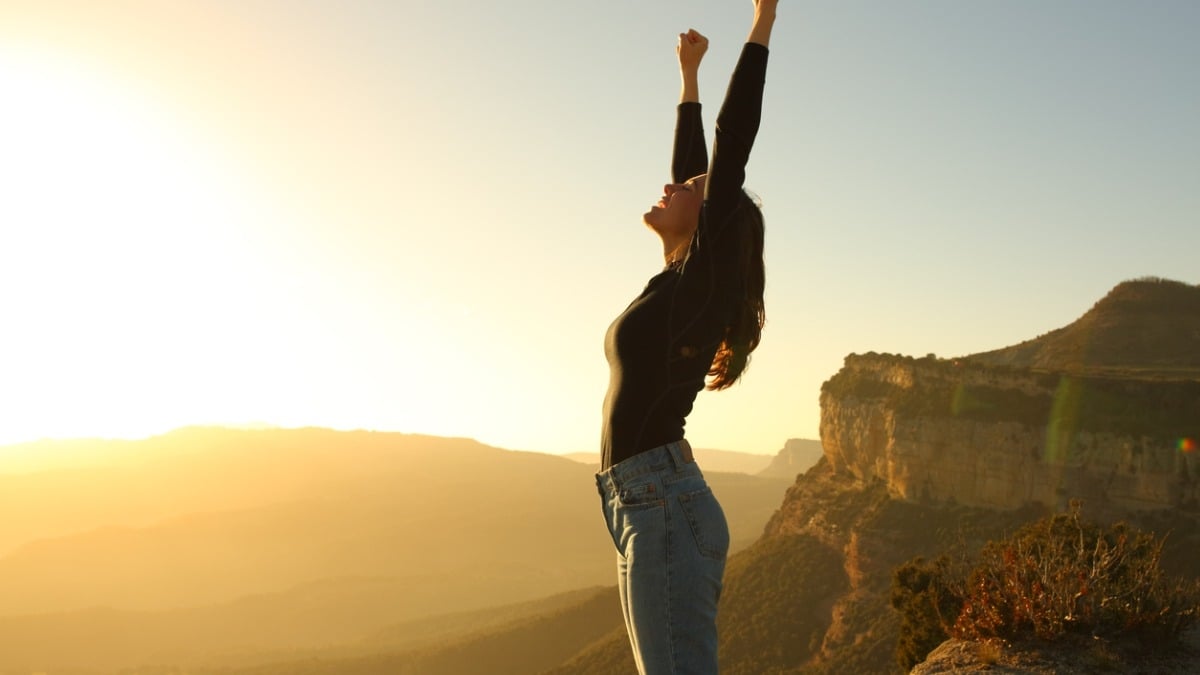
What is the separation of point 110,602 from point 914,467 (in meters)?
144

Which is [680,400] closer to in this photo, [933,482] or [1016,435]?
[1016,435]

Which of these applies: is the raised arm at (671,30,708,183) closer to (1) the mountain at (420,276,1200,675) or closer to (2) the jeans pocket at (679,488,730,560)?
(2) the jeans pocket at (679,488,730,560)

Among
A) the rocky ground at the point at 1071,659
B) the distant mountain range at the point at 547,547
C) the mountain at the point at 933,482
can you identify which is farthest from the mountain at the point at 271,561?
the rocky ground at the point at 1071,659

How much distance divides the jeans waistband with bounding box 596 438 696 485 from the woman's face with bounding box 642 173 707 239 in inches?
34.5

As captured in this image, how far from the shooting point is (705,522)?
9.30 feet

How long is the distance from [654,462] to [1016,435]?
4819cm

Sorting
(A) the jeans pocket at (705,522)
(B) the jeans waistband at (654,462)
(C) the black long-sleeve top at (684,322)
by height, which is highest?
(C) the black long-sleeve top at (684,322)

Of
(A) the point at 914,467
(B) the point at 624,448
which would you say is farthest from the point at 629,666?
(B) the point at 624,448

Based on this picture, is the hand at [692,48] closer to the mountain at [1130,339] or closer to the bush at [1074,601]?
the bush at [1074,601]

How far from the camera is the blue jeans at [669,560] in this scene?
277 centimetres

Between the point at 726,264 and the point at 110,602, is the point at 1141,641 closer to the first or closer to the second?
Result: the point at 726,264

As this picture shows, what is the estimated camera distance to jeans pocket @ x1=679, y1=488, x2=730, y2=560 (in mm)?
2818

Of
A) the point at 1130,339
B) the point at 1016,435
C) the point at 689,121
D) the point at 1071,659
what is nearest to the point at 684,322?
the point at 689,121

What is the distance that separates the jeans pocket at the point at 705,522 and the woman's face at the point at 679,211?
103cm
